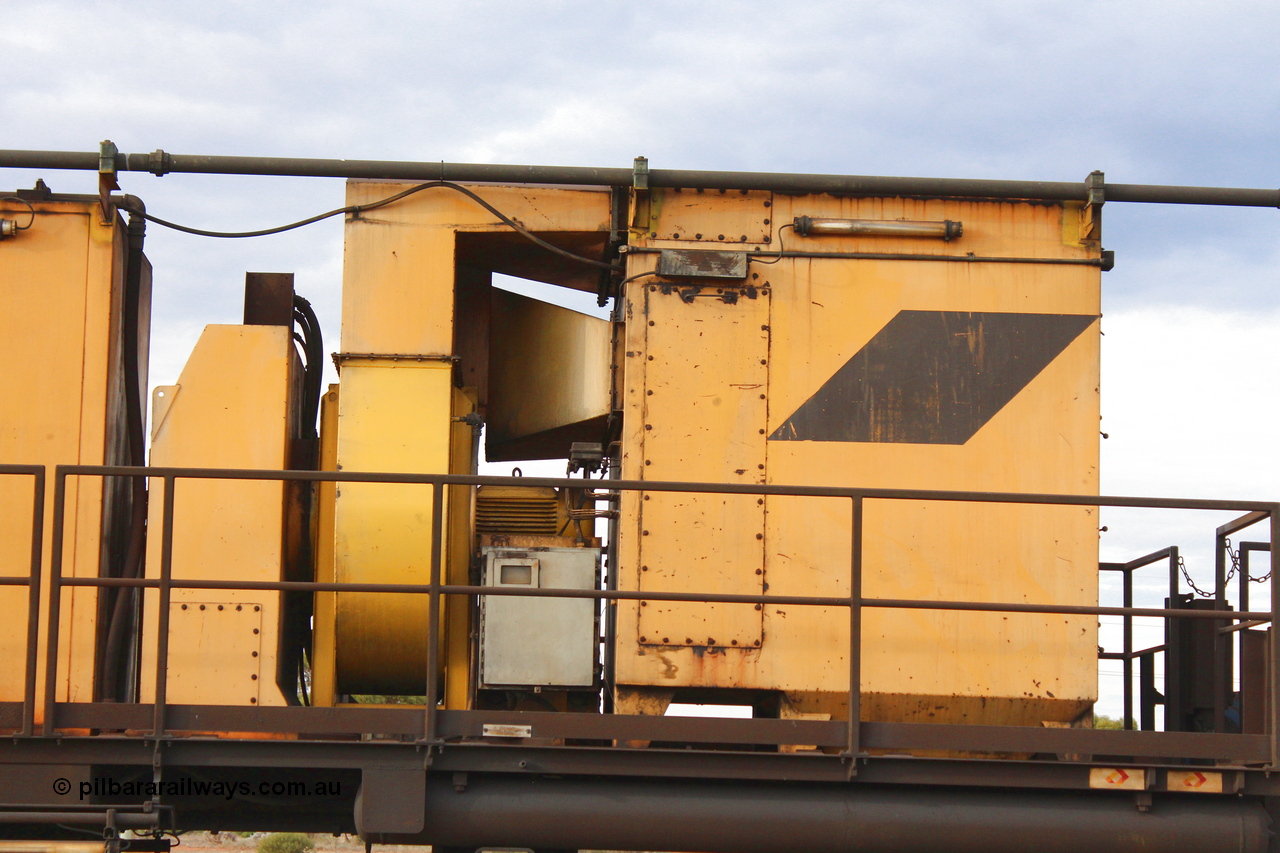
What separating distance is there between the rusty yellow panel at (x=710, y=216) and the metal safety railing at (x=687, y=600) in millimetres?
1601

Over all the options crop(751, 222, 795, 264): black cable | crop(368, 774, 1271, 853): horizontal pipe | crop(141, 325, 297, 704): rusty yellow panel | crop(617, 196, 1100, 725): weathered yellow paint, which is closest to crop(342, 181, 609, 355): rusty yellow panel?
crop(141, 325, 297, 704): rusty yellow panel

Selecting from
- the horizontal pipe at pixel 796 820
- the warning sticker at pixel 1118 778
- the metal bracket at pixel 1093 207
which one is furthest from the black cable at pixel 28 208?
the warning sticker at pixel 1118 778

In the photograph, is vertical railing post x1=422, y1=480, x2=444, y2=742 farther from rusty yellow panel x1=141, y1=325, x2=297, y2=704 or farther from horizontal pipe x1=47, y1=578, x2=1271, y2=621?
rusty yellow panel x1=141, y1=325, x2=297, y2=704

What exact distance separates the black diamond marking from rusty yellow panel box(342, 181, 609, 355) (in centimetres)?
160

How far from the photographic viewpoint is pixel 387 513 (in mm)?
6234

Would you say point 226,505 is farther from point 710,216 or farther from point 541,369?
point 710,216

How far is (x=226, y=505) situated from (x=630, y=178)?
2.73 metres

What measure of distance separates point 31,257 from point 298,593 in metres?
2.25

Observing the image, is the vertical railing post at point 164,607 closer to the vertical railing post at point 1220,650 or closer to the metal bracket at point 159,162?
the metal bracket at point 159,162

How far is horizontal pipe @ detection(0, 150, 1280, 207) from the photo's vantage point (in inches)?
254

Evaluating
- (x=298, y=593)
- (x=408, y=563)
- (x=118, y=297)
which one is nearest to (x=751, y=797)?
(x=408, y=563)

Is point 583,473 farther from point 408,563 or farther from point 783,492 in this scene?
point 783,492

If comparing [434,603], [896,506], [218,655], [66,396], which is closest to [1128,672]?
[896,506]

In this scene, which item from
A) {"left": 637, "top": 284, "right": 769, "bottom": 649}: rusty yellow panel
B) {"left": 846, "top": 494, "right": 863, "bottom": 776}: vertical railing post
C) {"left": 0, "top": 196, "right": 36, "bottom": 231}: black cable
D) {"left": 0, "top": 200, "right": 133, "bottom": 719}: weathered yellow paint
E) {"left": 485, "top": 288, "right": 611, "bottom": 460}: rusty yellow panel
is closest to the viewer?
{"left": 846, "top": 494, "right": 863, "bottom": 776}: vertical railing post
